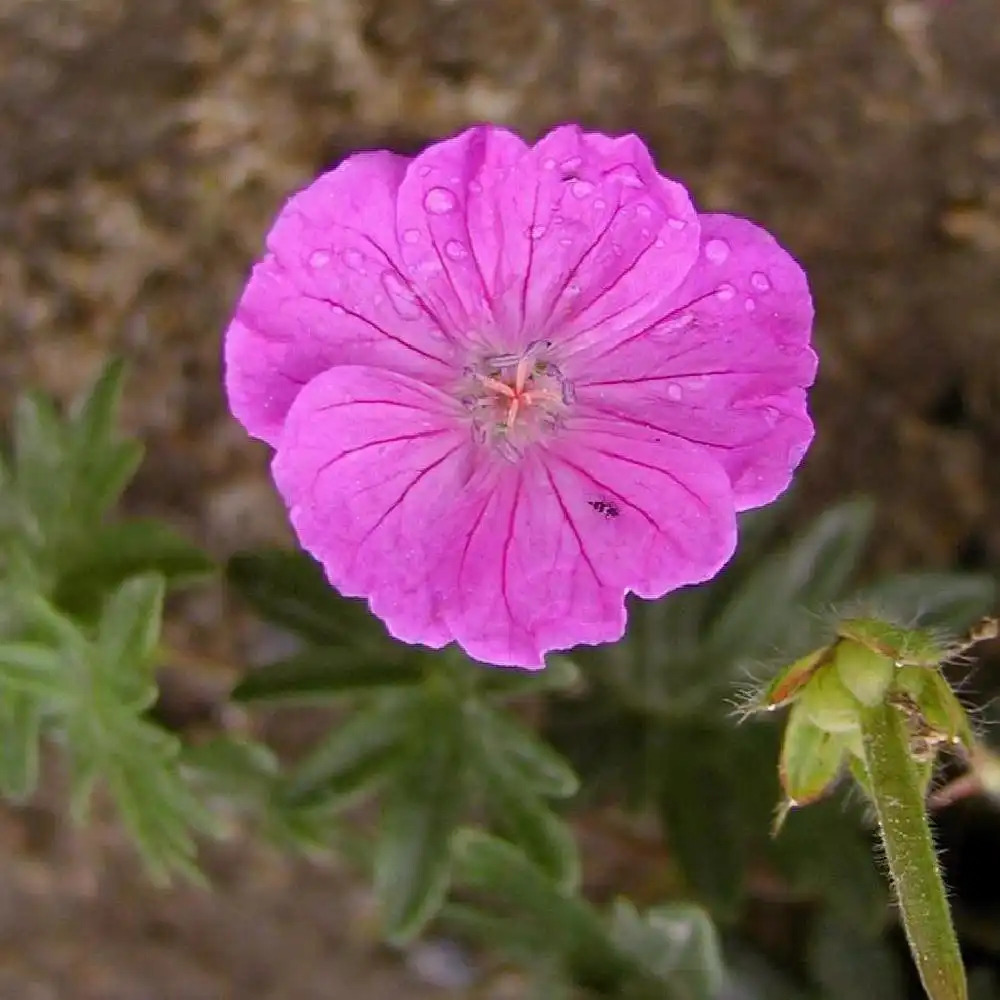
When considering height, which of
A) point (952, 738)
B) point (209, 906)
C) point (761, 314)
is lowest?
point (209, 906)

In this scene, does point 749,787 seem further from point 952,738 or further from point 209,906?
point 209,906

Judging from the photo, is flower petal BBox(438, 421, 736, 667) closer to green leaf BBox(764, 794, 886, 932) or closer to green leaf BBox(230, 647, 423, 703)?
green leaf BBox(230, 647, 423, 703)

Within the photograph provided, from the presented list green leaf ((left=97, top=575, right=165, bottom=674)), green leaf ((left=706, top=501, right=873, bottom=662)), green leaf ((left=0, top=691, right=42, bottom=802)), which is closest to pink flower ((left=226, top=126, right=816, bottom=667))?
green leaf ((left=97, top=575, right=165, bottom=674))

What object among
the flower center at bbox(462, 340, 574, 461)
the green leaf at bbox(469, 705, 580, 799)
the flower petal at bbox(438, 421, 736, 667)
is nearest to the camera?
the flower petal at bbox(438, 421, 736, 667)

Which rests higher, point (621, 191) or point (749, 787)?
point (621, 191)

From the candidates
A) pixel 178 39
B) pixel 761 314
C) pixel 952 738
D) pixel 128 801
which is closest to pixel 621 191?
pixel 761 314

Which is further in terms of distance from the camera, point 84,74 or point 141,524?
point 84,74

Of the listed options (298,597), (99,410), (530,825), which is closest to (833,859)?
(530,825)

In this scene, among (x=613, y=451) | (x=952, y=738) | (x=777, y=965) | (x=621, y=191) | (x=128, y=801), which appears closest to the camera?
(x=952, y=738)
